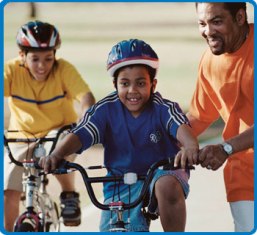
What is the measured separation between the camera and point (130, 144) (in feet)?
21.3

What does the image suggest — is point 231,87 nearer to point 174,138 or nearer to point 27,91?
point 174,138

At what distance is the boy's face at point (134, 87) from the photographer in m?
6.39

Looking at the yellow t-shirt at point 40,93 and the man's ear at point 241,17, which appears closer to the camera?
the man's ear at point 241,17

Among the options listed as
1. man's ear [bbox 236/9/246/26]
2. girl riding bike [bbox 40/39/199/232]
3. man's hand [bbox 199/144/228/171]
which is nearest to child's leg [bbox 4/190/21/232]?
girl riding bike [bbox 40/39/199/232]

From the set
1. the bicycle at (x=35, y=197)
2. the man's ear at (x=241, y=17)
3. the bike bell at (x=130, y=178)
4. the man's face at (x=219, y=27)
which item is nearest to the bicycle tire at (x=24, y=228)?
the bicycle at (x=35, y=197)

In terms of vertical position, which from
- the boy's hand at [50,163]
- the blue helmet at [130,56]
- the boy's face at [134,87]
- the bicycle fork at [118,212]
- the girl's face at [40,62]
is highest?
the girl's face at [40,62]

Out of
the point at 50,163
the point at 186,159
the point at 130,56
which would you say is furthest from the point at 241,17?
the point at 50,163

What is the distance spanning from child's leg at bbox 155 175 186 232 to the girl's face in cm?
243

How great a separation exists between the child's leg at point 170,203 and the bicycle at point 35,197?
1.39m

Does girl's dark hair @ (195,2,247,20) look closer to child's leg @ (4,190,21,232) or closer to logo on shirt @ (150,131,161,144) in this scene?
logo on shirt @ (150,131,161,144)

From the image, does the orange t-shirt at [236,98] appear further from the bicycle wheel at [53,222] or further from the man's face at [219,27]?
the bicycle wheel at [53,222]

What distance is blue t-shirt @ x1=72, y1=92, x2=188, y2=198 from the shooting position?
6461 mm

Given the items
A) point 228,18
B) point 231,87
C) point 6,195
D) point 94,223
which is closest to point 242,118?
point 231,87

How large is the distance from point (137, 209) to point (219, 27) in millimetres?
1232
